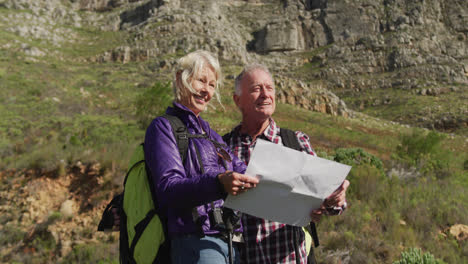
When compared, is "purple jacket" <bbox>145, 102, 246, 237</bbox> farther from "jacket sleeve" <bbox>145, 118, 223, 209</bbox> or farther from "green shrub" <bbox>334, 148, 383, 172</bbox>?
"green shrub" <bbox>334, 148, 383, 172</bbox>

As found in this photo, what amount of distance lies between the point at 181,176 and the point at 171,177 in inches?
2.5

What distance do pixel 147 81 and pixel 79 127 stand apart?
834 inches

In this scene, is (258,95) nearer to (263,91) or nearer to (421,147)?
(263,91)

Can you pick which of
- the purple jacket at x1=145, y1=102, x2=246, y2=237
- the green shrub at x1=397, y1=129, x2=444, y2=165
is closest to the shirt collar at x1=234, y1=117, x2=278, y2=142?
the purple jacket at x1=145, y1=102, x2=246, y2=237

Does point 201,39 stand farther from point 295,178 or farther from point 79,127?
point 295,178

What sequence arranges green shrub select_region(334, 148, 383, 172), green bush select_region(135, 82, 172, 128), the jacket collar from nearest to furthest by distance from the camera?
the jacket collar < green shrub select_region(334, 148, 383, 172) < green bush select_region(135, 82, 172, 128)

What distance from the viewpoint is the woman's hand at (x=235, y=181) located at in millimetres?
1062

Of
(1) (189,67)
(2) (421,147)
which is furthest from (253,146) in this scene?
(2) (421,147)

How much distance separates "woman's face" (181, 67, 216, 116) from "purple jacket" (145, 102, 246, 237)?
91 mm

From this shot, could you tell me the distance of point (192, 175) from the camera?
1.31 meters

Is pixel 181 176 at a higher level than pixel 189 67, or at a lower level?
lower

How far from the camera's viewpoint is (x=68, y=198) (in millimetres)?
5910

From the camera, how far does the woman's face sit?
1541 mm

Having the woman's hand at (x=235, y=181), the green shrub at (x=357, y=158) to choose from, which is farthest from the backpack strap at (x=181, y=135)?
the green shrub at (x=357, y=158)
